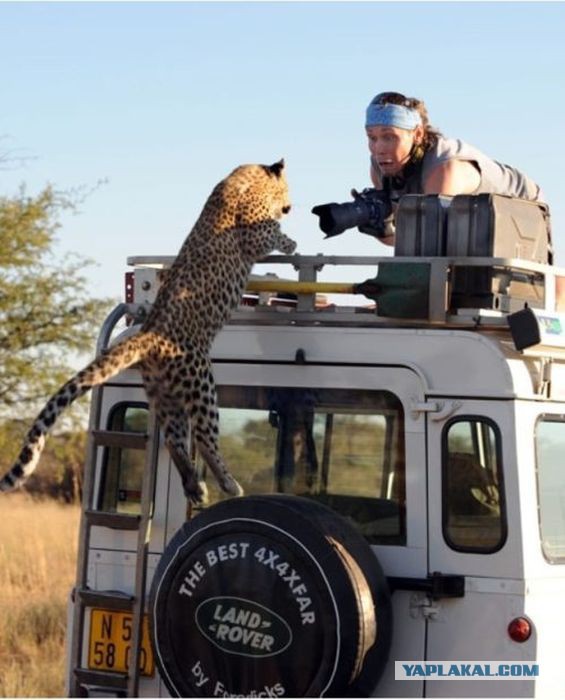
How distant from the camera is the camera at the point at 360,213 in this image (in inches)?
269

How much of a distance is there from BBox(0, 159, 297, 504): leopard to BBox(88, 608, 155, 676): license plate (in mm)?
516

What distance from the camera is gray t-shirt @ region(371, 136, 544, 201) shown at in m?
6.88

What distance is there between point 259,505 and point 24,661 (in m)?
5.44

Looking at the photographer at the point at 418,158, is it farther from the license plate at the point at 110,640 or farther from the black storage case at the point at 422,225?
the license plate at the point at 110,640

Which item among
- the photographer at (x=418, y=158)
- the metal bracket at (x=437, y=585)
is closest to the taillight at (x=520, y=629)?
the metal bracket at (x=437, y=585)

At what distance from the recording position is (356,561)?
213 inches

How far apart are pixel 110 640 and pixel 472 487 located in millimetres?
1447

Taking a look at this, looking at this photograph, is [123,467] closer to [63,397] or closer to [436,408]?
[63,397]

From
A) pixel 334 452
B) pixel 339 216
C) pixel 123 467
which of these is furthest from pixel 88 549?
pixel 339 216

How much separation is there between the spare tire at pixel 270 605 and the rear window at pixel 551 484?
1.97ft

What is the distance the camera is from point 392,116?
6.95 m

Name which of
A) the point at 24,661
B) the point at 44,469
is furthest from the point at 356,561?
the point at 44,469

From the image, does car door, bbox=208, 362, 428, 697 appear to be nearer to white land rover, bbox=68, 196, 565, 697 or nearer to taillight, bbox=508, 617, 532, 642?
white land rover, bbox=68, 196, 565, 697

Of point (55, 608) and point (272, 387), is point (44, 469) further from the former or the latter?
point (272, 387)
